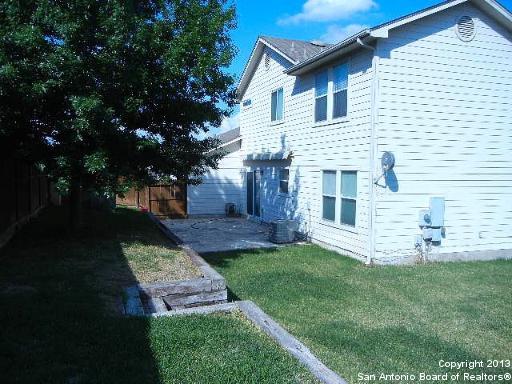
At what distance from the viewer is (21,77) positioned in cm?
725

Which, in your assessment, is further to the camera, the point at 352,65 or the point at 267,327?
the point at 352,65

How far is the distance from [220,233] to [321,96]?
582 cm

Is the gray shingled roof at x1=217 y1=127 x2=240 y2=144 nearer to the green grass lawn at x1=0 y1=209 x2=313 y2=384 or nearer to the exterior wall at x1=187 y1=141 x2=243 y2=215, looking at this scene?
the exterior wall at x1=187 y1=141 x2=243 y2=215

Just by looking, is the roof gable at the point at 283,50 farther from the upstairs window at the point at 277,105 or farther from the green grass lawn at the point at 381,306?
the green grass lawn at the point at 381,306

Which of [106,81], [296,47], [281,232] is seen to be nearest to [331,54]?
[296,47]

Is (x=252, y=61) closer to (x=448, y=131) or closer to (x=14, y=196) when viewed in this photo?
(x=448, y=131)

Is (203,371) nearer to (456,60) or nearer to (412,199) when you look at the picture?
(412,199)

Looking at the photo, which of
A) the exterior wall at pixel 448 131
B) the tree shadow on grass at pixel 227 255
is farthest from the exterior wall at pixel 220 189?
the exterior wall at pixel 448 131

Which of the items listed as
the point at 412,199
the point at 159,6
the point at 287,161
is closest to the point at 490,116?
the point at 412,199

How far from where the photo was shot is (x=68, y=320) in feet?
16.7

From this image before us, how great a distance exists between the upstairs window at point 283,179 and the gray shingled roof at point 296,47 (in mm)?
3745

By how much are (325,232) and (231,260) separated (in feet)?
10.3

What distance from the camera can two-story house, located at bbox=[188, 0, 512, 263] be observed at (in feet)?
32.6

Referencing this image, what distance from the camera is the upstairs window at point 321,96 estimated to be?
12.1 meters
